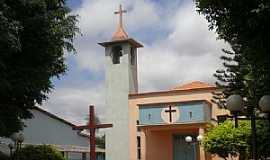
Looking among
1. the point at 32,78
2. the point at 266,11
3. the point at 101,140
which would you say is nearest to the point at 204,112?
the point at 32,78

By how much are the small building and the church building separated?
236 cm

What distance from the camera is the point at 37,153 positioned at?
18.6m

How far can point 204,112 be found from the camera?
31.0 m

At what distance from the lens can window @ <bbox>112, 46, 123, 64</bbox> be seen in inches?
1426

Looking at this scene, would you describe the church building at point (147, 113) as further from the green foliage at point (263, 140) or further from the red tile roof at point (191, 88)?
the green foliage at point (263, 140)

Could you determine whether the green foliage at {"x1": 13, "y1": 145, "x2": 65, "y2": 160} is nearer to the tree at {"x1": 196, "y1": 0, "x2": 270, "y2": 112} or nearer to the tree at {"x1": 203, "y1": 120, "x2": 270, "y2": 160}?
the tree at {"x1": 203, "y1": 120, "x2": 270, "y2": 160}

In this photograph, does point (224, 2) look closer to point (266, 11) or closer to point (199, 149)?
point (266, 11)

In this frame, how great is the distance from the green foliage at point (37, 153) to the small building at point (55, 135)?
11008 millimetres

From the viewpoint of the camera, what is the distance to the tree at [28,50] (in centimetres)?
1181

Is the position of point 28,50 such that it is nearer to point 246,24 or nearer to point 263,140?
point 246,24

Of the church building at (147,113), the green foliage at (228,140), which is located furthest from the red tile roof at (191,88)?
the green foliage at (228,140)

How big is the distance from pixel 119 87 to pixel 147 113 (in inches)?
153

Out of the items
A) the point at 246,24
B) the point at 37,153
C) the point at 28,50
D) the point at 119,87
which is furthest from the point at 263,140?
the point at 119,87

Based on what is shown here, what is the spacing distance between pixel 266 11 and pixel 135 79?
93.3 ft
